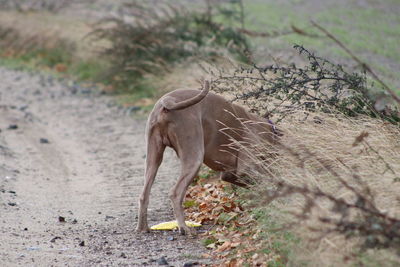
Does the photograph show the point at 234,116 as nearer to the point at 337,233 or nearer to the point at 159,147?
the point at 159,147

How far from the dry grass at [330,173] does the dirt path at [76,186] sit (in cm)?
115

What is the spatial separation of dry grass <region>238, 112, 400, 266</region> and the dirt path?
1.15m

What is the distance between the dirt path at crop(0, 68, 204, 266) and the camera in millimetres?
6910

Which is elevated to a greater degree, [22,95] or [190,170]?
[190,170]

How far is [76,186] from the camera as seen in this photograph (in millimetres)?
10062

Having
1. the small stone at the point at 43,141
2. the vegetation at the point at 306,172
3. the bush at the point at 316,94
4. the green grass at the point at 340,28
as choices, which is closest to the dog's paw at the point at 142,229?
the vegetation at the point at 306,172

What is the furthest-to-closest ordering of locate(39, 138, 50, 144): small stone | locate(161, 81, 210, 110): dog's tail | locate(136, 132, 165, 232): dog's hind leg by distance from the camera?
1. locate(39, 138, 50, 144): small stone
2. locate(136, 132, 165, 232): dog's hind leg
3. locate(161, 81, 210, 110): dog's tail

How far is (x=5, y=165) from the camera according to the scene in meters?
10.9

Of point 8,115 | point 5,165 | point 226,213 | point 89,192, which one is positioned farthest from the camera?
point 8,115

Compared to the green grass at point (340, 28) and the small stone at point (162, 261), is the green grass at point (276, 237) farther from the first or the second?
the green grass at point (340, 28)

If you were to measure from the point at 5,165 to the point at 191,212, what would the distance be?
3.64 metres

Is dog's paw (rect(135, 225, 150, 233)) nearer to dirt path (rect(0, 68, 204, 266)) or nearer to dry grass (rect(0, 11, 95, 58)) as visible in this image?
dirt path (rect(0, 68, 204, 266))

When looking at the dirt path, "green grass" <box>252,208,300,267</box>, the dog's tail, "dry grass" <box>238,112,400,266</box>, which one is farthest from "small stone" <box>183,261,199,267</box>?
the dog's tail

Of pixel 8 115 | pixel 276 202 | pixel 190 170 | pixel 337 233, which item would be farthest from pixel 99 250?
pixel 8 115
